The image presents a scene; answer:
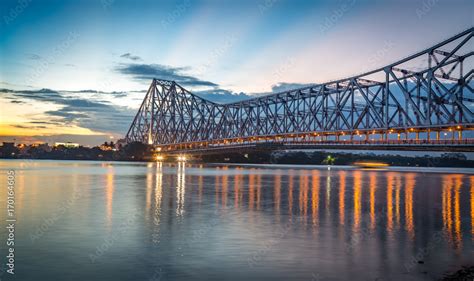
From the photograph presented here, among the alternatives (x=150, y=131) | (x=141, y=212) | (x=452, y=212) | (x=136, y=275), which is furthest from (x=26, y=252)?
(x=150, y=131)

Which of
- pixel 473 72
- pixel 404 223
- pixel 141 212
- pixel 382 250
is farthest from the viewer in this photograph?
pixel 473 72

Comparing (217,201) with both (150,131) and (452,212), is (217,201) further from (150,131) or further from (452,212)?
(150,131)

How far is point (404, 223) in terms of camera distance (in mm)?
19922

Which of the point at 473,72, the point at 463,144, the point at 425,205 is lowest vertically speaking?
the point at 425,205

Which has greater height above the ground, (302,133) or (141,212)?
(302,133)

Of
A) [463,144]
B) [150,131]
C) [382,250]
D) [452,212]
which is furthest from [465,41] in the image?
[150,131]

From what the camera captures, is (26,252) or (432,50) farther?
(432,50)

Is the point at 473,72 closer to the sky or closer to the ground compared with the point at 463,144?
closer to the sky

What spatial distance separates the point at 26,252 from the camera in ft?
43.2

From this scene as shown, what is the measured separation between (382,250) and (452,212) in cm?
1187

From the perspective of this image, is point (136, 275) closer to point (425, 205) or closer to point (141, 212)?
point (141, 212)

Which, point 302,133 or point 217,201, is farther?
point 302,133

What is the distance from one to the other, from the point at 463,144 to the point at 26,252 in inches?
2831

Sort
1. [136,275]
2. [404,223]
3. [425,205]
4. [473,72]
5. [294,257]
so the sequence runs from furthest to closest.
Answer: [473,72] → [425,205] → [404,223] → [294,257] → [136,275]
